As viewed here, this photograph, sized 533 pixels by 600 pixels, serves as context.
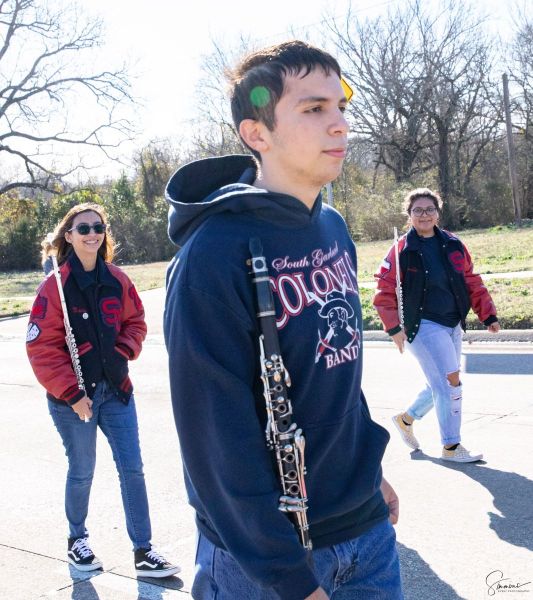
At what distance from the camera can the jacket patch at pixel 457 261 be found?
6.23 metres

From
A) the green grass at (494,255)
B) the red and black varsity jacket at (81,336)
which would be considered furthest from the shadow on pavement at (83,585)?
the green grass at (494,255)

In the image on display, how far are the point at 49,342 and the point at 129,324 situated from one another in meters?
0.51

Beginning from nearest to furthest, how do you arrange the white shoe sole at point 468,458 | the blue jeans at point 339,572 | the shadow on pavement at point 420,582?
the blue jeans at point 339,572 → the shadow on pavement at point 420,582 → the white shoe sole at point 468,458

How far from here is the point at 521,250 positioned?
21641mm

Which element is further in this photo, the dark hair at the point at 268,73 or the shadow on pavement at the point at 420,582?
the shadow on pavement at the point at 420,582

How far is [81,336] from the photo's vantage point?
15.3 ft

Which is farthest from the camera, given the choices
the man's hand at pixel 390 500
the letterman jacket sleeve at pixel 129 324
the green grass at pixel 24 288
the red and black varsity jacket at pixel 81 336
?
the green grass at pixel 24 288

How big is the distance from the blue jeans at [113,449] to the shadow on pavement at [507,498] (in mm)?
2032

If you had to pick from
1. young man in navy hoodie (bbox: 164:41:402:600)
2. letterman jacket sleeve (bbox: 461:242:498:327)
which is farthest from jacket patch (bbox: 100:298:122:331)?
letterman jacket sleeve (bbox: 461:242:498:327)

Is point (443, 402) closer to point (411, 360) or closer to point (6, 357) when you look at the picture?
point (411, 360)

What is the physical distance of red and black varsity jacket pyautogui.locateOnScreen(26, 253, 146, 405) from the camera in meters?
4.55

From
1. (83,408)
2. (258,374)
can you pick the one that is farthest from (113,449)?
(258,374)

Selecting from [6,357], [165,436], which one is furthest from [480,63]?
[165,436]

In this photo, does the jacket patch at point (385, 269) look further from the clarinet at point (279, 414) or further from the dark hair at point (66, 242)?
the clarinet at point (279, 414)
